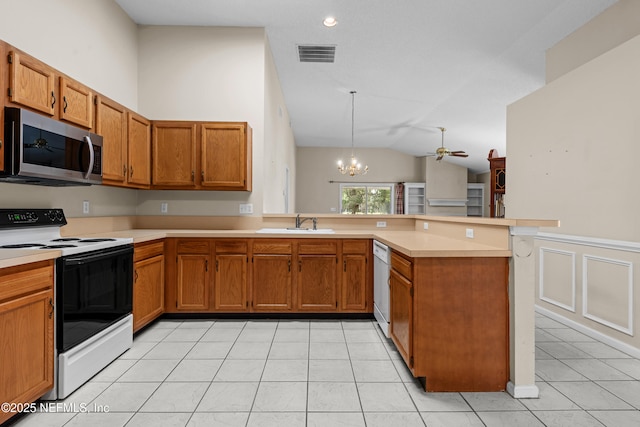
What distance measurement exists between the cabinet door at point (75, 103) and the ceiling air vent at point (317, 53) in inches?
102

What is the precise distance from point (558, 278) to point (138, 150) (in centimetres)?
445

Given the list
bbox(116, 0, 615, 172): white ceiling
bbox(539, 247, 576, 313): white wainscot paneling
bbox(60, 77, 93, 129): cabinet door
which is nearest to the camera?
bbox(60, 77, 93, 129): cabinet door

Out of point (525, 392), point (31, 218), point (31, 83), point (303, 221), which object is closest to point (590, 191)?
point (525, 392)

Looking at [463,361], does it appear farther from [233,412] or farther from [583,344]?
[583,344]

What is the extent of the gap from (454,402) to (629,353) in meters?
1.79

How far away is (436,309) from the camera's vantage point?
209 cm

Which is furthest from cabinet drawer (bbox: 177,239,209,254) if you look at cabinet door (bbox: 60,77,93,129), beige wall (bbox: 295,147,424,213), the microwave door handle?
beige wall (bbox: 295,147,424,213)

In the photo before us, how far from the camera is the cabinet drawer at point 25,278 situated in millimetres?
1591

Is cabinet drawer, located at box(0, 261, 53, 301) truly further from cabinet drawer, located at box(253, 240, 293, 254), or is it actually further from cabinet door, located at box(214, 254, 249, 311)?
cabinet drawer, located at box(253, 240, 293, 254)

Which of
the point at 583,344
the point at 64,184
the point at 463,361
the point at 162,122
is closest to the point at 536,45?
the point at 583,344

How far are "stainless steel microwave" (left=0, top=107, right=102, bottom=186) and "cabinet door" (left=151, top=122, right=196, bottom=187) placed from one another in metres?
0.88

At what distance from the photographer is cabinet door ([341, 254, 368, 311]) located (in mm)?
3391

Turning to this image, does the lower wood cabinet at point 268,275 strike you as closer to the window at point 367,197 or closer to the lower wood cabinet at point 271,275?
the lower wood cabinet at point 271,275

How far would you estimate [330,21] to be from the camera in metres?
3.68
